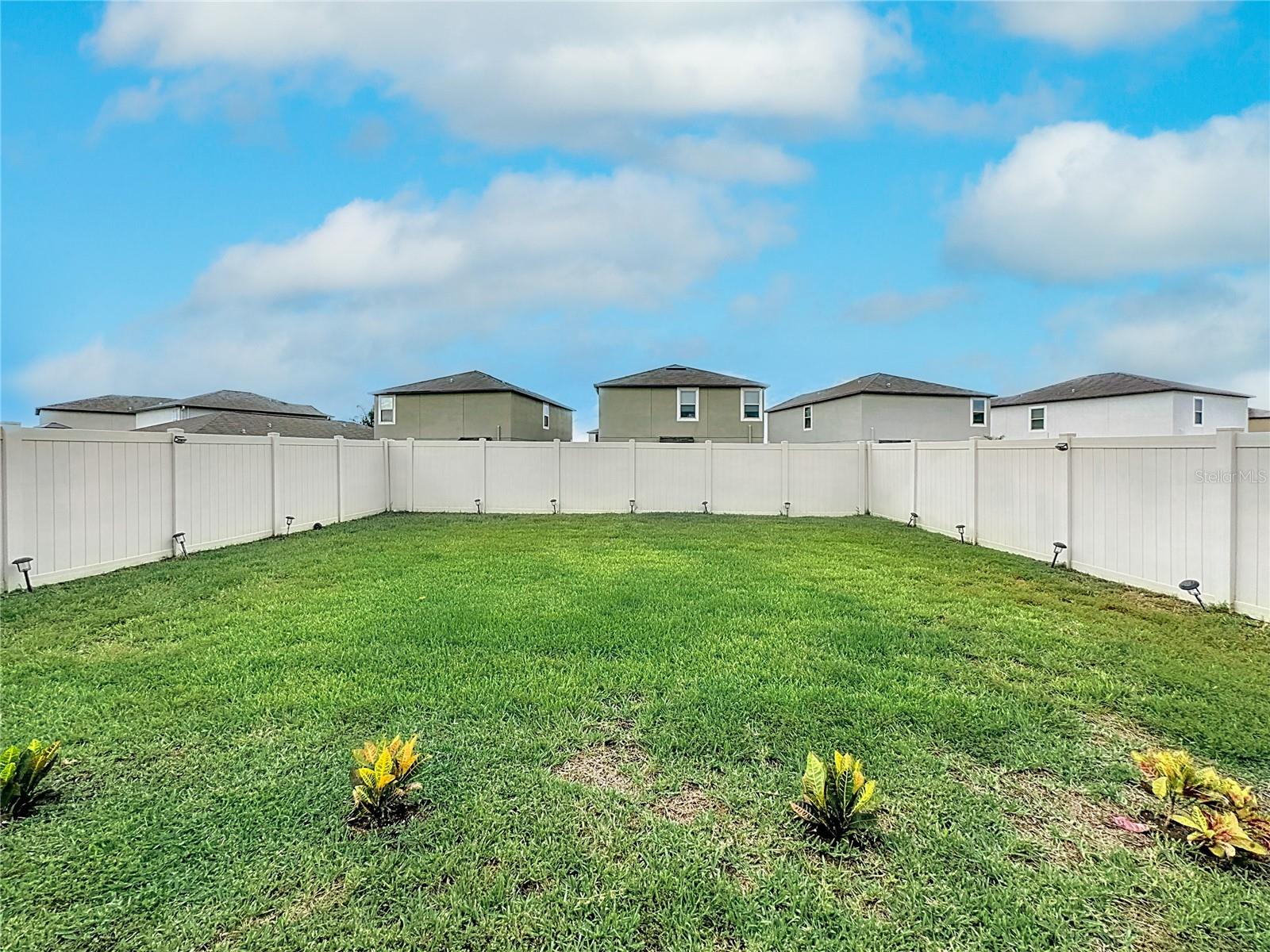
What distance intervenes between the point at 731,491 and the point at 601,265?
402 inches

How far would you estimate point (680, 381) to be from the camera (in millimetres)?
22875

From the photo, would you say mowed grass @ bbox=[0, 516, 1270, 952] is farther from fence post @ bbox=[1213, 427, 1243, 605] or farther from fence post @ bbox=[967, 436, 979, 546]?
fence post @ bbox=[967, 436, 979, 546]

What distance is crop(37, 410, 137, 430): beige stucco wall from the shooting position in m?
32.4

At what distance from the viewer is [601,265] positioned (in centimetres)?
2008

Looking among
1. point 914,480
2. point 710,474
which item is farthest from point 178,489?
point 914,480

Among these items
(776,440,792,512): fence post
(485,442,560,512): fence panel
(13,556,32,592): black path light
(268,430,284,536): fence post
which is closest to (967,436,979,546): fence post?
(776,440,792,512): fence post

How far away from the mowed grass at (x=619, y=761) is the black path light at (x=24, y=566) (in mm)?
497

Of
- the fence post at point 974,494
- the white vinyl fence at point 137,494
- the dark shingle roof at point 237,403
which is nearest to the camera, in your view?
the white vinyl fence at point 137,494

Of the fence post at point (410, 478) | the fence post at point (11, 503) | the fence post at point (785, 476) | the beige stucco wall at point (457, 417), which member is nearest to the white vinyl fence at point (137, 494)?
the fence post at point (11, 503)

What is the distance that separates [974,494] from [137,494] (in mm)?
11144

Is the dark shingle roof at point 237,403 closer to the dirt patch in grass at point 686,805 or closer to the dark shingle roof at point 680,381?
the dark shingle roof at point 680,381

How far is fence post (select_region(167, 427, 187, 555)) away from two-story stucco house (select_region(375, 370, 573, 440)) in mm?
15586

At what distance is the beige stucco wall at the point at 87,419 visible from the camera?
1275 inches

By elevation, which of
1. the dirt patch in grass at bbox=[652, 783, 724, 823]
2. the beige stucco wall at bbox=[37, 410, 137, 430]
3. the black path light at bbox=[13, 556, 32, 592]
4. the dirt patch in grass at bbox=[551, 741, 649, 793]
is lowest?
the dirt patch in grass at bbox=[652, 783, 724, 823]
